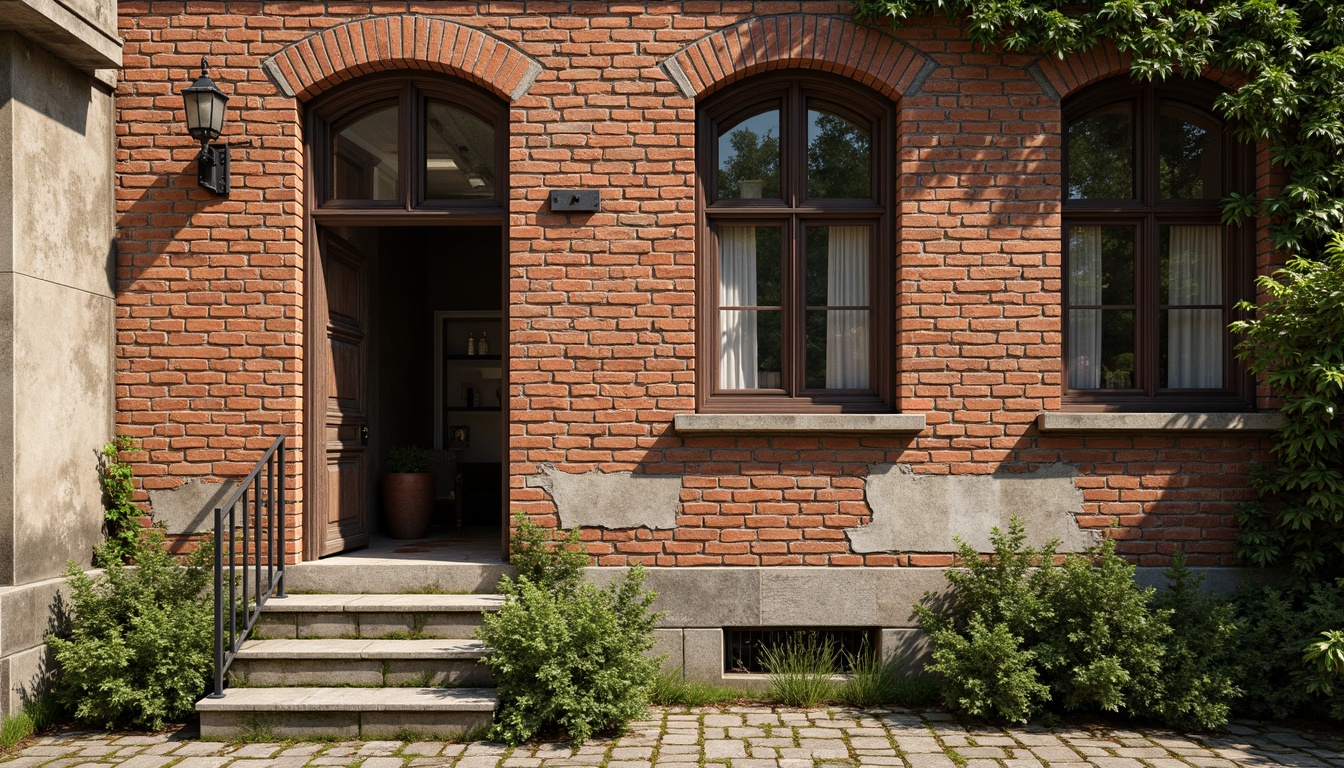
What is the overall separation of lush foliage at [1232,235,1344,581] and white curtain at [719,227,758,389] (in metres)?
3.09

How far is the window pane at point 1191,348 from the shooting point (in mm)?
6352

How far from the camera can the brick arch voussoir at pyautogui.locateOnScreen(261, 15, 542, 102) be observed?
6.04 m

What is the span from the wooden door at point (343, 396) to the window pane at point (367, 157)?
1.31ft

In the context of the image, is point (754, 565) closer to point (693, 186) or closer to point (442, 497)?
point (693, 186)

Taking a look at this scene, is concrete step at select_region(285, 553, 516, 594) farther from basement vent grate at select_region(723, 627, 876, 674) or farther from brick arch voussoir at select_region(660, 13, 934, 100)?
brick arch voussoir at select_region(660, 13, 934, 100)

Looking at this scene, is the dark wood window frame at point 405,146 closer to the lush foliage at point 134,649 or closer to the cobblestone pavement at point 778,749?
the lush foliage at point 134,649

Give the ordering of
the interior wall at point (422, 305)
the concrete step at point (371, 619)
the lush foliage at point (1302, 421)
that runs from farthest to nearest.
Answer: the interior wall at point (422, 305), the concrete step at point (371, 619), the lush foliage at point (1302, 421)

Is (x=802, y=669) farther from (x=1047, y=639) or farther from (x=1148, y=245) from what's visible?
(x=1148, y=245)

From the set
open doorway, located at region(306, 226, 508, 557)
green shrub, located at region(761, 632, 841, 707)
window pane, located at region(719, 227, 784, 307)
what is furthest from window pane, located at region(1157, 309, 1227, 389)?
open doorway, located at region(306, 226, 508, 557)

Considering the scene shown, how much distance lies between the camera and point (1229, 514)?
5.98m

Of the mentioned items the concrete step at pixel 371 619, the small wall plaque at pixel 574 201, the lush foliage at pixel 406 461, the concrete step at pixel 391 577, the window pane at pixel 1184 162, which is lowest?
the concrete step at pixel 371 619

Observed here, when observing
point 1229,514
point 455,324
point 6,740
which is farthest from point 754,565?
point 455,324

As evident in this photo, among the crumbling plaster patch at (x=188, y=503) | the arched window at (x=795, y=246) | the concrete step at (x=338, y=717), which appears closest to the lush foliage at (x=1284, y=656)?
the arched window at (x=795, y=246)

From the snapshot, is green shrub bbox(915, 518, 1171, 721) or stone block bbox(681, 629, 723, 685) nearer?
green shrub bbox(915, 518, 1171, 721)
